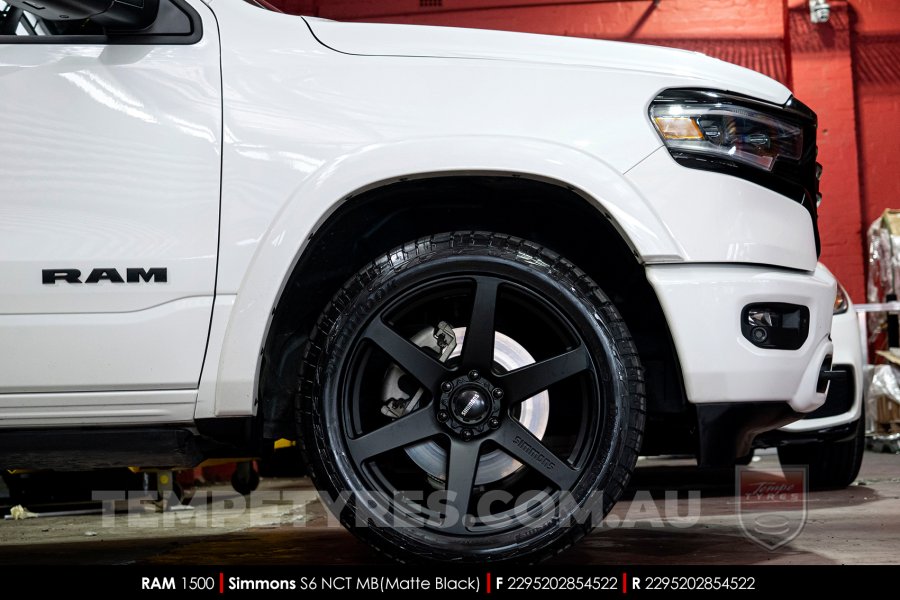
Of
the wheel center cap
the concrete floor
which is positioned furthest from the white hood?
the concrete floor

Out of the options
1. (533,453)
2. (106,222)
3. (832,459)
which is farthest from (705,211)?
(832,459)

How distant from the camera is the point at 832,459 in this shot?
4145 millimetres

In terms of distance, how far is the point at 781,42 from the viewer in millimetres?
9508

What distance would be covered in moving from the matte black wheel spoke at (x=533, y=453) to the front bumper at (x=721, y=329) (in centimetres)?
32

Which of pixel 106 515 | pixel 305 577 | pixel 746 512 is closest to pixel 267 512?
pixel 106 515

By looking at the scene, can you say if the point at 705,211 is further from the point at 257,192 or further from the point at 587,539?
the point at 587,539

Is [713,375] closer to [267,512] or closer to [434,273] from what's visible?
[434,273]

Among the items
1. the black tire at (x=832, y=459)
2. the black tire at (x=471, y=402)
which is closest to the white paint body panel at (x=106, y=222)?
the black tire at (x=471, y=402)

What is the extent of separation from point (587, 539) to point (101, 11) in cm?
207

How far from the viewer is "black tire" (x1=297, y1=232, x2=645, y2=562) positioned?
6.23ft

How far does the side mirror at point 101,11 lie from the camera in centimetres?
180

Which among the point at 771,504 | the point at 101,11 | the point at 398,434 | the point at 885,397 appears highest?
the point at 101,11

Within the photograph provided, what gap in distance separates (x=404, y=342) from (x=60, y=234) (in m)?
0.78

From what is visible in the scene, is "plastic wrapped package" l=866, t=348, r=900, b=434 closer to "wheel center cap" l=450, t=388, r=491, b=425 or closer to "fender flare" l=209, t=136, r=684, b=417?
"fender flare" l=209, t=136, r=684, b=417
